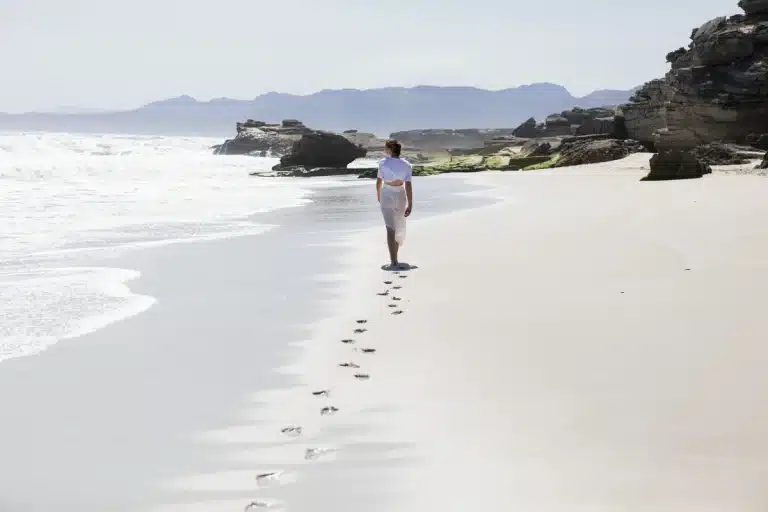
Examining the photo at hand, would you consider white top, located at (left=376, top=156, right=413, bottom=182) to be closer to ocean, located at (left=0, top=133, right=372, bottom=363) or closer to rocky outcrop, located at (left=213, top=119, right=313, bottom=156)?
ocean, located at (left=0, top=133, right=372, bottom=363)

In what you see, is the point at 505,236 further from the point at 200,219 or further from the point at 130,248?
the point at 200,219

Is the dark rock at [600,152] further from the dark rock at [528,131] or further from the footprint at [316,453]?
the dark rock at [528,131]

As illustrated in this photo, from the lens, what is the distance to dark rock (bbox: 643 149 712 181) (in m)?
24.6

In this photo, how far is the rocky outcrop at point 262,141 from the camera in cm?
11031

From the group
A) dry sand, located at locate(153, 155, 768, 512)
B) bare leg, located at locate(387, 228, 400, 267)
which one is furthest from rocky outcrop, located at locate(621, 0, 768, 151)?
dry sand, located at locate(153, 155, 768, 512)

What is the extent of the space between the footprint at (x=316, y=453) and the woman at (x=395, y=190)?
669 centimetres

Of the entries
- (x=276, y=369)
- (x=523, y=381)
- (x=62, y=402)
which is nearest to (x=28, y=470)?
(x=62, y=402)

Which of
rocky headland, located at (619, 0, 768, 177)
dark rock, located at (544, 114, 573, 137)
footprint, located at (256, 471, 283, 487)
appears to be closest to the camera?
footprint, located at (256, 471, 283, 487)

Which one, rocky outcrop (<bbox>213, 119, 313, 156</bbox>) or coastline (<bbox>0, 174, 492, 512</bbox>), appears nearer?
coastline (<bbox>0, 174, 492, 512</bbox>)

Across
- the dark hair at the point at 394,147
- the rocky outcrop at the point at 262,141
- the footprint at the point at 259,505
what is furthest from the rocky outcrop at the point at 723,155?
the rocky outcrop at the point at 262,141

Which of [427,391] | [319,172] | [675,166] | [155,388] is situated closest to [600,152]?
[675,166]

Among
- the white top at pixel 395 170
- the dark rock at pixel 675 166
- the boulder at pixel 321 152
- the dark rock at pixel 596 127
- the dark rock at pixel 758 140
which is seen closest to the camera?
the white top at pixel 395 170

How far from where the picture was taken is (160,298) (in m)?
8.05

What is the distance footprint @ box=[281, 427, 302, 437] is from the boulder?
5111 cm
